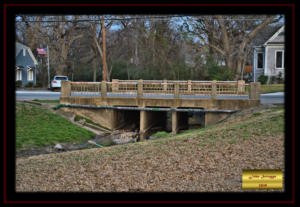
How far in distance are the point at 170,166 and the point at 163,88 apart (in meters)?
12.7

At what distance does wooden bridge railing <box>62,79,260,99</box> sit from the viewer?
18812 millimetres

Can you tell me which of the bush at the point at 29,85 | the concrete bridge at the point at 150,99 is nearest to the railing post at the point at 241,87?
the concrete bridge at the point at 150,99

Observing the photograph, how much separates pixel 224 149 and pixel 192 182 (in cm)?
221

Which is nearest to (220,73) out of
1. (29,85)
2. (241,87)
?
(241,87)

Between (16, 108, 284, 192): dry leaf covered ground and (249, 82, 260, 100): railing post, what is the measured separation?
757cm

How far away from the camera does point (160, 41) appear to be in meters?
30.0

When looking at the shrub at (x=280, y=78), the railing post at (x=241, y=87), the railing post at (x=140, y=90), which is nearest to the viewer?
the railing post at (x=241, y=87)

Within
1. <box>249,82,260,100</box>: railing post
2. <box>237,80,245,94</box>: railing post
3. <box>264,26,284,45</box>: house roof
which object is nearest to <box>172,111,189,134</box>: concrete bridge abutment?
<box>237,80,245,94</box>: railing post

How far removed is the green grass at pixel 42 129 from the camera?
1509 cm

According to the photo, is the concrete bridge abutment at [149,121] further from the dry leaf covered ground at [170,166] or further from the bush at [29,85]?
the bush at [29,85]

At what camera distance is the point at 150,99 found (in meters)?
20.0

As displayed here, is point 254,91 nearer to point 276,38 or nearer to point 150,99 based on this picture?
point 150,99

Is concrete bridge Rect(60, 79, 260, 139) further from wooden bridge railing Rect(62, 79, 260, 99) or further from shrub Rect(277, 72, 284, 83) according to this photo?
Result: shrub Rect(277, 72, 284, 83)
